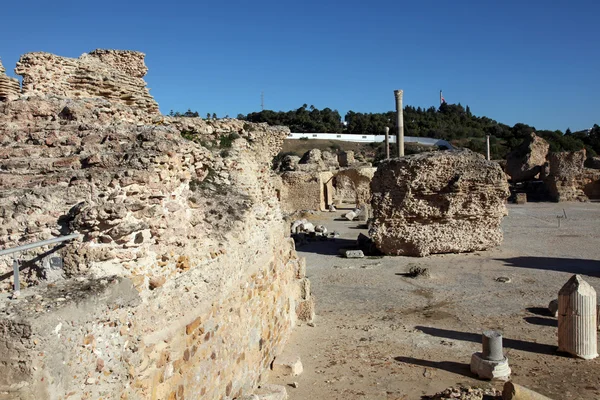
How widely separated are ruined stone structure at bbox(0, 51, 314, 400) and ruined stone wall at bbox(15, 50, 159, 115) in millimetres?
1761

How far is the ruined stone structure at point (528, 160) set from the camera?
3631cm

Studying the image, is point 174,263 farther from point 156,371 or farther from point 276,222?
point 276,222

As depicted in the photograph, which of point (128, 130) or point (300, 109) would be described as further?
point (300, 109)

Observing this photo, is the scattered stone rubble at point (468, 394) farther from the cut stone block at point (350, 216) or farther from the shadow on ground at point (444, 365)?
the cut stone block at point (350, 216)

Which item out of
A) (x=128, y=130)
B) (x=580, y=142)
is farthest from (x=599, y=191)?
(x=128, y=130)

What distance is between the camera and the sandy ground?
21.3 feet

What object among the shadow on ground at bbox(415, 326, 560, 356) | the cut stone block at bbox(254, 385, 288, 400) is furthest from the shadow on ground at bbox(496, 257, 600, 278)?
the cut stone block at bbox(254, 385, 288, 400)

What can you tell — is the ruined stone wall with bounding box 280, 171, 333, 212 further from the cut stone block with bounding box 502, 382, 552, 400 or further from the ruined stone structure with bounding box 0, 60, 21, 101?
the cut stone block with bounding box 502, 382, 552, 400

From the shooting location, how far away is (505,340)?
797 centimetres

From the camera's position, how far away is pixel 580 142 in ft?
173

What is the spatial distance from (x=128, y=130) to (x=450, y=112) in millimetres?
89905

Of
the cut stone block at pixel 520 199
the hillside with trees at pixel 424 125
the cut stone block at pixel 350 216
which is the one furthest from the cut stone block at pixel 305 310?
the hillside with trees at pixel 424 125

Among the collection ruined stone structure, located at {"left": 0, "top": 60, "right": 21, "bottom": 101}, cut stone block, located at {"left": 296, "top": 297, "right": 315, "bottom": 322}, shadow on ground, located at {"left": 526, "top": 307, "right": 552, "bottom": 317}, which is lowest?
shadow on ground, located at {"left": 526, "top": 307, "right": 552, "bottom": 317}

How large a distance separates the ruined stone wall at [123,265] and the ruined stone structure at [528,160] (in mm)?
34497
